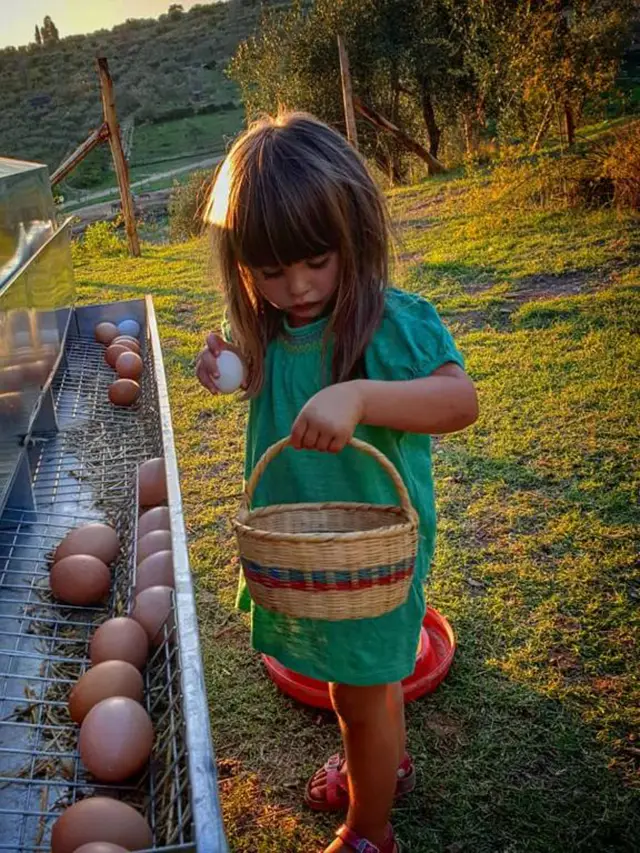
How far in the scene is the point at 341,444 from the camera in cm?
130

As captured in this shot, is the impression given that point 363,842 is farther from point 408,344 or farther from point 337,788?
point 408,344

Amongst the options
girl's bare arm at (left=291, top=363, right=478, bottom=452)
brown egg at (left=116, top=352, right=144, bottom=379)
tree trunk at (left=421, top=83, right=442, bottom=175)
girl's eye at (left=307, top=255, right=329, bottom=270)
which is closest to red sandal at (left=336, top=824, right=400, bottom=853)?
girl's bare arm at (left=291, top=363, right=478, bottom=452)

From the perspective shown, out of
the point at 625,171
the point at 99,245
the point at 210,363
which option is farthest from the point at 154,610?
the point at 99,245

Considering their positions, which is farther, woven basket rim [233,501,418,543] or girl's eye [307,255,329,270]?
girl's eye [307,255,329,270]

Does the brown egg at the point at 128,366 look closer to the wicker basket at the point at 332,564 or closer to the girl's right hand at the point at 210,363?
the girl's right hand at the point at 210,363

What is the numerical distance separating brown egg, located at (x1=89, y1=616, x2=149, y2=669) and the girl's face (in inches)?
46.1

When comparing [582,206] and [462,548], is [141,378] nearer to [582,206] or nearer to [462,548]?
[462,548]

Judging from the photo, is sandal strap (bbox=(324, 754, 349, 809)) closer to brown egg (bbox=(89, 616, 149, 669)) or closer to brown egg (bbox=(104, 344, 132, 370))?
brown egg (bbox=(89, 616, 149, 669))

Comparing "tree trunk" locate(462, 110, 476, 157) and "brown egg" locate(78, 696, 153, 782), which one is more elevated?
"tree trunk" locate(462, 110, 476, 157)

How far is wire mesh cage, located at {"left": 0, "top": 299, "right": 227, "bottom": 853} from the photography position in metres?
1.55

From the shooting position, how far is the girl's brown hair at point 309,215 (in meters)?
1.47

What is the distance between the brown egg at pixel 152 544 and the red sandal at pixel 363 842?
1162 mm

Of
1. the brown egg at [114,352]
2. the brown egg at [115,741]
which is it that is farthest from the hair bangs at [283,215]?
the brown egg at [114,352]

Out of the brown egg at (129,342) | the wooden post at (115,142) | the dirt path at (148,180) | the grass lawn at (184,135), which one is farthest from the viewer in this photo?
the grass lawn at (184,135)
